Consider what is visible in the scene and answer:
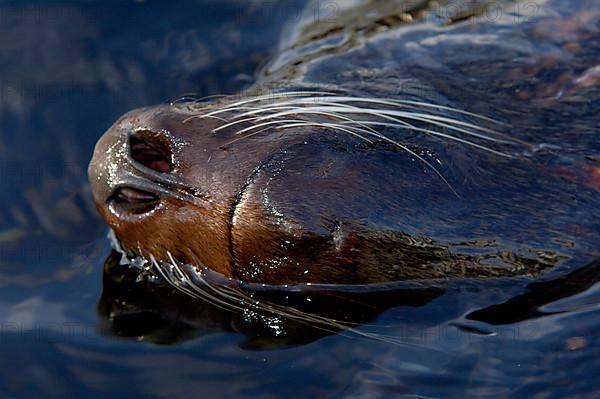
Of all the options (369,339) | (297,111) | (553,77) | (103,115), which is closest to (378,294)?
(369,339)

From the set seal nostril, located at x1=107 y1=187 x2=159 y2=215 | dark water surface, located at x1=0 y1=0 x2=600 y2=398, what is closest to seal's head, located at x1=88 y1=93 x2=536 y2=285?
seal nostril, located at x1=107 y1=187 x2=159 y2=215

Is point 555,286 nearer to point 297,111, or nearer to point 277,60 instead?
point 297,111

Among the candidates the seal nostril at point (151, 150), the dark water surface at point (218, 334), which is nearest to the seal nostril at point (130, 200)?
the seal nostril at point (151, 150)

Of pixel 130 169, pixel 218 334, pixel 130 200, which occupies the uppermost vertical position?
pixel 130 169

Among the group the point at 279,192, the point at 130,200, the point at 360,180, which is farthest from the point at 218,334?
the point at 360,180

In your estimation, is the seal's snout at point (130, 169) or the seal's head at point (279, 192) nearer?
the seal's head at point (279, 192)

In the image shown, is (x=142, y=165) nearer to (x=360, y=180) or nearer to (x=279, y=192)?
(x=279, y=192)

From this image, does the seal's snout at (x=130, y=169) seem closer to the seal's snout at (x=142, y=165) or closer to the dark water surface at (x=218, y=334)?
the seal's snout at (x=142, y=165)

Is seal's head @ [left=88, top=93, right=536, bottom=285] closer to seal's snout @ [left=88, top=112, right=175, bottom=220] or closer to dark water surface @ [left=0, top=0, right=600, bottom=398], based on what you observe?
seal's snout @ [left=88, top=112, right=175, bottom=220]
